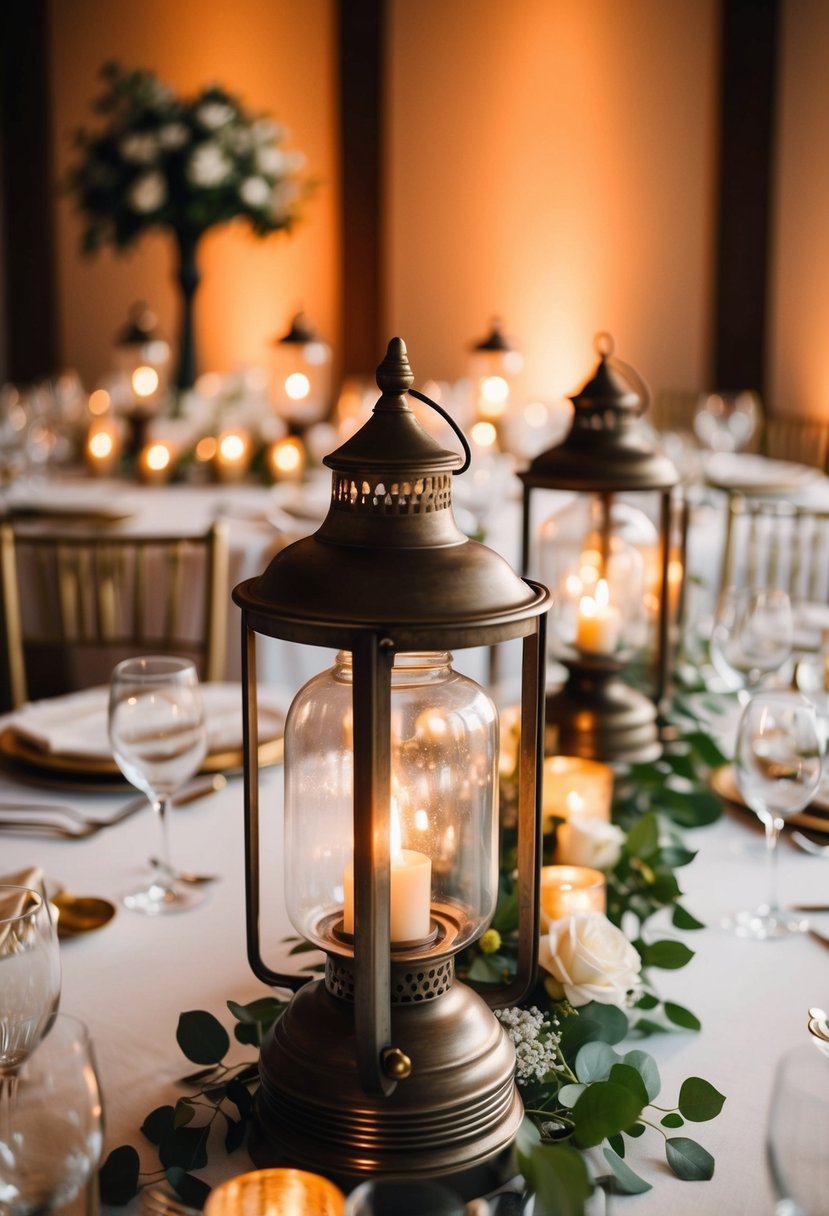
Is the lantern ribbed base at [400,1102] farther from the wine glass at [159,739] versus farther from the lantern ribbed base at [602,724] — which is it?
the lantern ribbed base at [602,724]

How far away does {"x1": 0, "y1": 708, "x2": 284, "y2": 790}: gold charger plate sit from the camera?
1.66 m

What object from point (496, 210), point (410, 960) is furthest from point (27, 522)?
point (496, 210)

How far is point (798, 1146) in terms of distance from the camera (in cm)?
67

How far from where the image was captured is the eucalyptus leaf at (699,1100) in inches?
36.3

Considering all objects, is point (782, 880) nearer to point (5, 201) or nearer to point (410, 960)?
point (410, 960)

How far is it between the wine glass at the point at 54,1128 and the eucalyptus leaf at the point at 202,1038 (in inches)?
9.3

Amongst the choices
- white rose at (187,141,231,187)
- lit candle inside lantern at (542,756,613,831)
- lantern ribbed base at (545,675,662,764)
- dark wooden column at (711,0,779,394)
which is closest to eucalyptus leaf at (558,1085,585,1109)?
lit candle inside lantern at (542,756,613,831)

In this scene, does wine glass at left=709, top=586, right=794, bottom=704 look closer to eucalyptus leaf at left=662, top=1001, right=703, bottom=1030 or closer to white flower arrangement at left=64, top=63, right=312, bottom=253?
eucalyptus leaf at left=662, top=1001, right=703, bottom=1030

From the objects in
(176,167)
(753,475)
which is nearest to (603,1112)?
(753,475)

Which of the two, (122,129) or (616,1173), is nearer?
(616,1173)

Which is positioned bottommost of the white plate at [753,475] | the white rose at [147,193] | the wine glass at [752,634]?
the white plate at [753,475]

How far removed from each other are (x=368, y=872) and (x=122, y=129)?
447 cm

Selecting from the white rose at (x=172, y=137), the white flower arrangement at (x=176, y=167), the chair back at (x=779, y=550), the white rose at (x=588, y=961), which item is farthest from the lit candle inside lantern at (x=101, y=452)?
the white rose at (x=588, y=961)

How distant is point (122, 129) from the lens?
15.7ft
